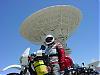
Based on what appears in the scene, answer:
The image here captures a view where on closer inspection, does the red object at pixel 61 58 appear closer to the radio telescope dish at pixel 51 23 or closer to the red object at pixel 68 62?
the red object at pixel 68 62

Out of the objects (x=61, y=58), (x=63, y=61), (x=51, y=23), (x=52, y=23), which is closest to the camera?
(x=63, y=61)

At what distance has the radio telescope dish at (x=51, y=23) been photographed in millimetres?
35844

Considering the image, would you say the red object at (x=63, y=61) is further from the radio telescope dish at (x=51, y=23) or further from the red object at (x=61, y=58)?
the radio telescope dish at (x=51, y=23)

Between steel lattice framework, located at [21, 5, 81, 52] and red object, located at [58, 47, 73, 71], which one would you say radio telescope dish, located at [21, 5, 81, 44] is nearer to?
steel lattice framework, located at [21, 5, 81, 52]

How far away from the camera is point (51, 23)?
122 ft

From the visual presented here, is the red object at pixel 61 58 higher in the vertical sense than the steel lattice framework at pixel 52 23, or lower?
lower

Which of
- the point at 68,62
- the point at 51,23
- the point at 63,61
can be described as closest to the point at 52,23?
the point at 51,23

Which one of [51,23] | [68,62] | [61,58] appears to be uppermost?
[51,23]

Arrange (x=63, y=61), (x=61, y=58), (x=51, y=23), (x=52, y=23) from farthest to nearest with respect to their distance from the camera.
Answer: (x=52, y=23) → (x=51, y=23) → (x=61, y=58) → (x=63, y=61)

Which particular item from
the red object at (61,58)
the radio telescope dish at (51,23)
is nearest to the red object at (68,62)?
the red object at (61,58)

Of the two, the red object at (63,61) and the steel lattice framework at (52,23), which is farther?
the steel lattice framework at (52,23)

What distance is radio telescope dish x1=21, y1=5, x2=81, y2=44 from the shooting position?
118 ft

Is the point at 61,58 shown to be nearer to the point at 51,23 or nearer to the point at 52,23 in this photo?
the point at 51,23

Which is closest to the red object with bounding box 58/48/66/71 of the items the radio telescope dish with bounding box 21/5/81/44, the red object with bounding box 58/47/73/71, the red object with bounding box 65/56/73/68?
the red object with bounding box 58/47/73/71
